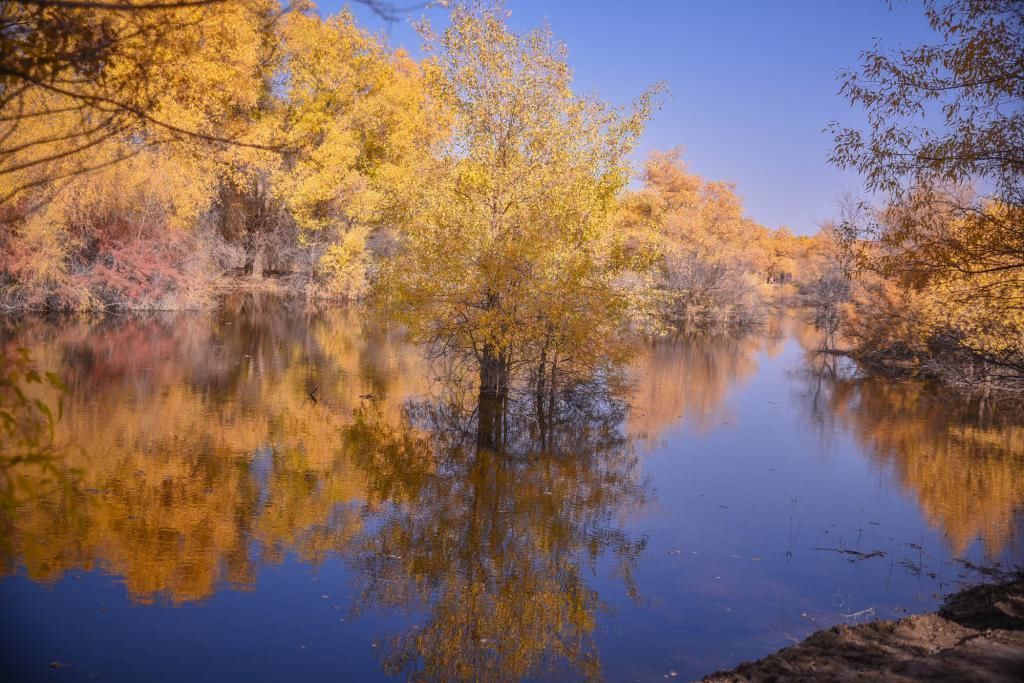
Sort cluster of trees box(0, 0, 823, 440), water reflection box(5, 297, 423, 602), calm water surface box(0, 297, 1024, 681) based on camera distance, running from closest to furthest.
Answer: calm water surface box(0, 297, 1024, 681) < water reflection box(5, 297, 423, 602) < cluster of trees box(0, 0, 823, 440)

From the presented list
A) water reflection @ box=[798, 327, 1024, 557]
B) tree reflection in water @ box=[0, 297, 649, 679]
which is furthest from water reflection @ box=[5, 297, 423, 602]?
water reflection @ box=[798, 327, 1024, 557]

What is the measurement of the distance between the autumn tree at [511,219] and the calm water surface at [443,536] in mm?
1806

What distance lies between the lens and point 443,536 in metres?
9.05

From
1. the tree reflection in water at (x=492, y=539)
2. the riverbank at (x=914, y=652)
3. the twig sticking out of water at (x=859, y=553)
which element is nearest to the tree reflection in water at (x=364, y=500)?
the tree reflection in water at (x=492, y=539)

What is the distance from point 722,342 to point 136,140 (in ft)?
86.4

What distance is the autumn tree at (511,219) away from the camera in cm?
1628

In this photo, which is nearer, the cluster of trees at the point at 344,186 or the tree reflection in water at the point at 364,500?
the tree reflection in water at the point at 364,500

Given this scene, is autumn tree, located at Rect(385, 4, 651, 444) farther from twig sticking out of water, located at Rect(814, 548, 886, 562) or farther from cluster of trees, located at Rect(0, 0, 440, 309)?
twig sticking out of water, located at Rect(814, 548, 886, 562)

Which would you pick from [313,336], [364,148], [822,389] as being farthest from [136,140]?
[822,389]

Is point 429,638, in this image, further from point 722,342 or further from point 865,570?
point 722,342

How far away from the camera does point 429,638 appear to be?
667 cm

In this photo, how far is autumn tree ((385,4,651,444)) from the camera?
53.4 feet

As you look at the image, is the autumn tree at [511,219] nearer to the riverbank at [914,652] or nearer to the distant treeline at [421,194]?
the distant treeline at [421,194]

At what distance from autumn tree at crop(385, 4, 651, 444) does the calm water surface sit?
1806 mm
